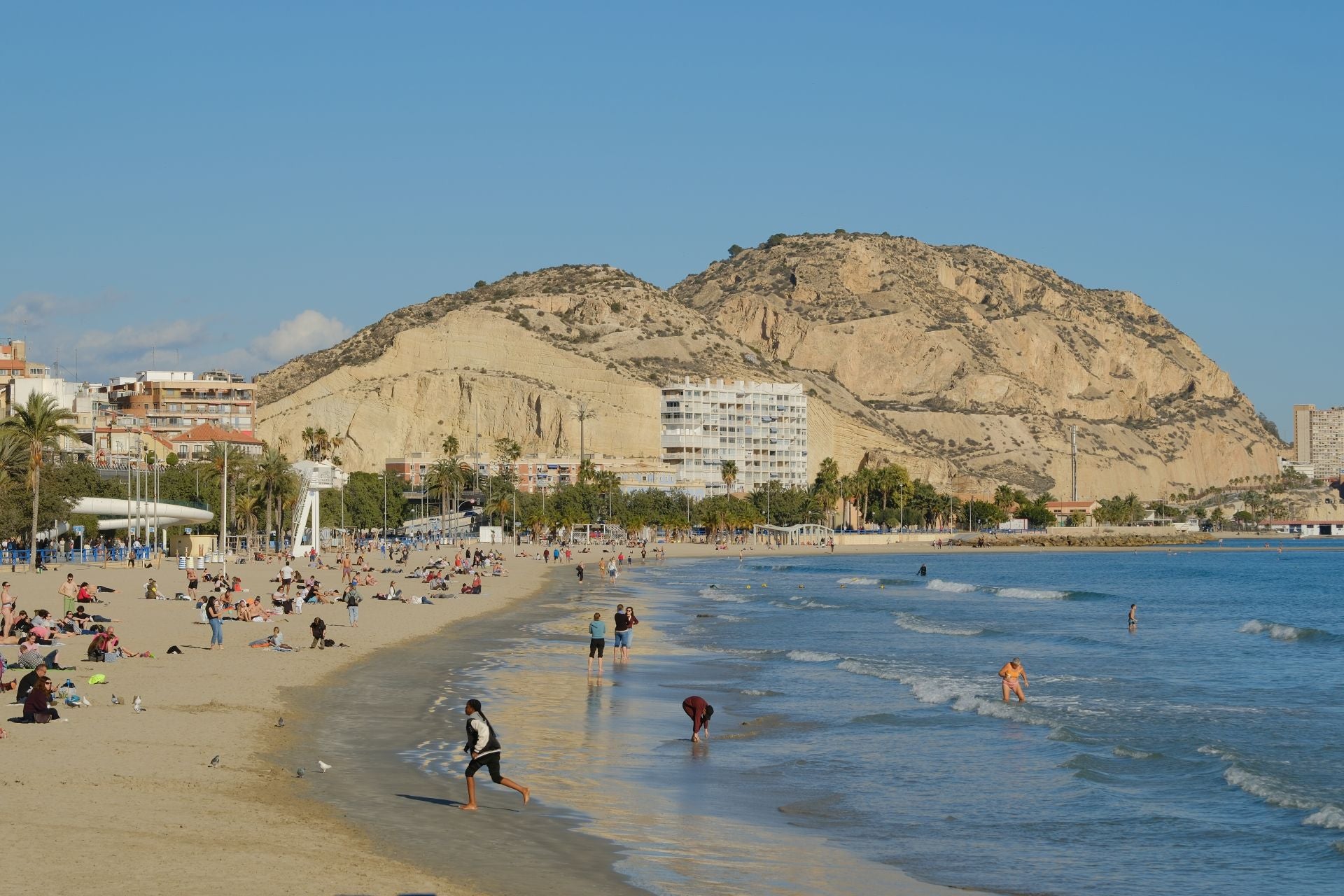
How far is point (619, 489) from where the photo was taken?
146m

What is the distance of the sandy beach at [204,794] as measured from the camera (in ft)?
39.3

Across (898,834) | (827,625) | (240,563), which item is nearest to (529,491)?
(240,563)

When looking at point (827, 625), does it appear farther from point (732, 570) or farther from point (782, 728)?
point (732, 570)

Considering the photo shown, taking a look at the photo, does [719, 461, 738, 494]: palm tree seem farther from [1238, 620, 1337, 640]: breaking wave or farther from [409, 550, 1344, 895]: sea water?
[409, 550, 1344, 895]: sea water

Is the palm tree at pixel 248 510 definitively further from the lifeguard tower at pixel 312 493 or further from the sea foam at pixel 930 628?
the sea foam at pixel 930 628

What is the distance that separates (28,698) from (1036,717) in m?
15.7

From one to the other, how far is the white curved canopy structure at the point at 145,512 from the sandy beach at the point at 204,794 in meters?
46.0

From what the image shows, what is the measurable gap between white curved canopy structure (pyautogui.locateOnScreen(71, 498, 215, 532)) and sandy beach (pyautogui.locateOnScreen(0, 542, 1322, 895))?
46.0 meters

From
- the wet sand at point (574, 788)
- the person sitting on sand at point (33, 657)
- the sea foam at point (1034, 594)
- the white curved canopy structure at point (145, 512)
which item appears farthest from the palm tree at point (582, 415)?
the person sitting on sand at point (33, 657)

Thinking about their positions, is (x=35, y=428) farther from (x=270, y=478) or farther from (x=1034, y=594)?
(x=1034, y=594)

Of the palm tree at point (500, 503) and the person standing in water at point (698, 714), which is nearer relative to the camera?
the person standing in water at point (698, 714)

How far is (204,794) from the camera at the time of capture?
598 inches

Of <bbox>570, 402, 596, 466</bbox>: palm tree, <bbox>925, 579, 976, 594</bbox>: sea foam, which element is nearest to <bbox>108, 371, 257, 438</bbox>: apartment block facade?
<bbox>570, 402, 596, 466</bbox>: palm tree

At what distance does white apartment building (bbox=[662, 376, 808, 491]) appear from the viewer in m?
179
